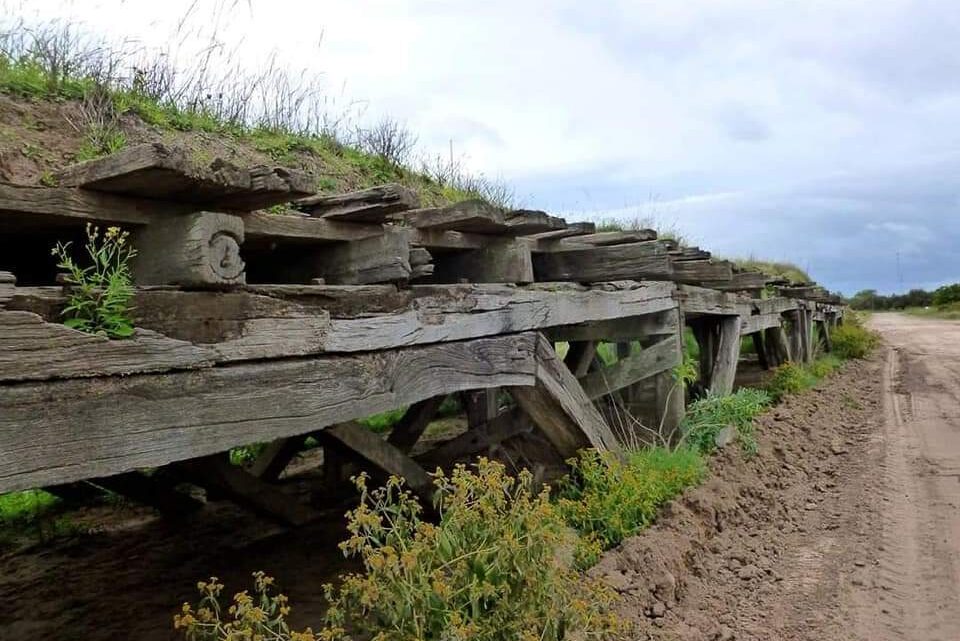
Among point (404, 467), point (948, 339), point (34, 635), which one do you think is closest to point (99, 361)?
point (404, 467)

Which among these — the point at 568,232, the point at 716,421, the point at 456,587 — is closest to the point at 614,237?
the point at 568,232

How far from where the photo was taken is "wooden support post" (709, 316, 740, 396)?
8966mm

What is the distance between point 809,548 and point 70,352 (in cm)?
529

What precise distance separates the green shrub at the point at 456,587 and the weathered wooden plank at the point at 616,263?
268 centimetres

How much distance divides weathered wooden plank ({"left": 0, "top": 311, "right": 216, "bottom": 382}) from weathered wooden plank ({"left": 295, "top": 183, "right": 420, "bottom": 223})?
1.08 metres

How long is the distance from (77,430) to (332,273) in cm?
167

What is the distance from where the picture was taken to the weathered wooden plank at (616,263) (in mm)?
5758

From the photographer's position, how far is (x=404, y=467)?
197 inches

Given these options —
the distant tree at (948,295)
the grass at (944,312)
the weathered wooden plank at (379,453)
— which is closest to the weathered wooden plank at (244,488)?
the weathered wooden plank at (379,453)

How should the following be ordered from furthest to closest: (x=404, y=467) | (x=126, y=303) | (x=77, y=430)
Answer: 1. (x=404, y=467)
2. (x=126, y=303)
3. (x=77, y=430)

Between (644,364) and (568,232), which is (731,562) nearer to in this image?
(644,364)

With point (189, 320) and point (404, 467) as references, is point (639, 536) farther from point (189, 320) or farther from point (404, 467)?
point (189, 320)

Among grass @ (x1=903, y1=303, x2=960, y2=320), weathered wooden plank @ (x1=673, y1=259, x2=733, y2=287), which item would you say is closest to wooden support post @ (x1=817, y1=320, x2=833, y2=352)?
weathered wooden plank @ (x1=673, y1=259, x2=733, y2=287)

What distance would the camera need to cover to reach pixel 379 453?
15.8 ft
